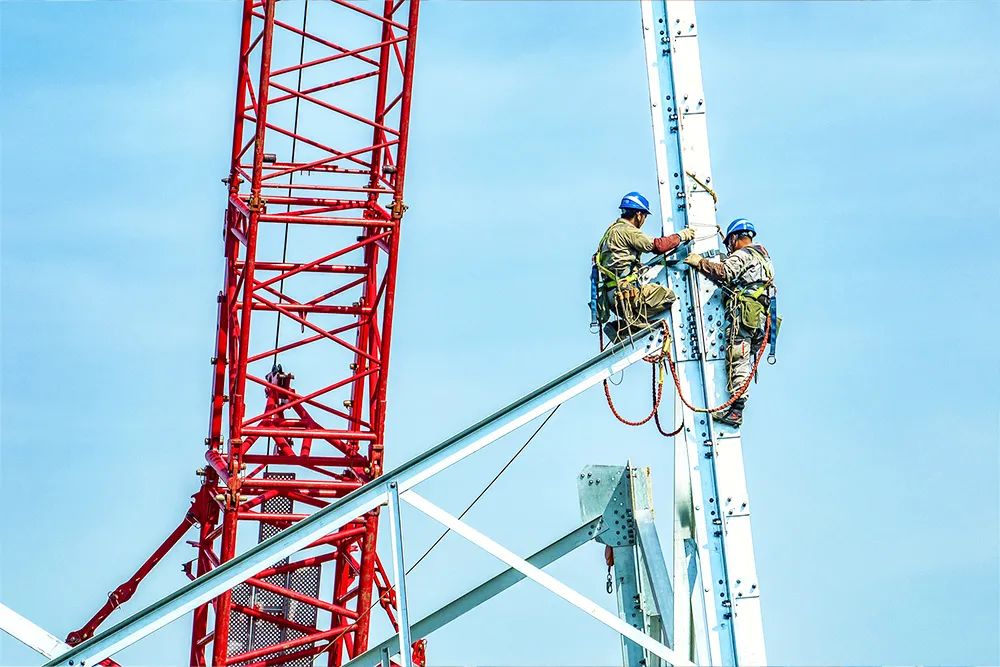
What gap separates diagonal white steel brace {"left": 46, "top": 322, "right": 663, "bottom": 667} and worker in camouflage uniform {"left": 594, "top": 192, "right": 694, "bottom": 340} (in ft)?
0.82

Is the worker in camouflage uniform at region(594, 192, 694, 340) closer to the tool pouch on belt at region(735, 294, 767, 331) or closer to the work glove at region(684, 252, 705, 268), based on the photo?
the work glove at region(684, 252, 705, 268)

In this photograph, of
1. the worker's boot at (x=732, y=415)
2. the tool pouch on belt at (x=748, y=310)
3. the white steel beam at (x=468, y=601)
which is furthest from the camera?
the white steel beam at (x=468, y=601)

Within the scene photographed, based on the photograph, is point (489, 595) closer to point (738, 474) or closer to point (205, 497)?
point (738, 474)

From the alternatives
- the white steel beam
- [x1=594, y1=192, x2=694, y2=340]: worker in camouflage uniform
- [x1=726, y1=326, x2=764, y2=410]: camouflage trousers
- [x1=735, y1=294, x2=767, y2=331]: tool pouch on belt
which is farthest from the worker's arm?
the white steel beam

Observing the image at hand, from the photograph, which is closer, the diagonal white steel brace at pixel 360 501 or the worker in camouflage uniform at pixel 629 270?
the diagonal white steel brace at pixel 360 501

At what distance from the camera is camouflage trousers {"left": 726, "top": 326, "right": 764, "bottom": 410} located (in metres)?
21.4

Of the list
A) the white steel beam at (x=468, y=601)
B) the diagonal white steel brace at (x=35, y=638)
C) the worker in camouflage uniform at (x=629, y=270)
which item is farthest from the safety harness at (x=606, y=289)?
the diagonal white steel brace at (x=35, y=638)

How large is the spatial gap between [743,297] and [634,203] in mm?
1948

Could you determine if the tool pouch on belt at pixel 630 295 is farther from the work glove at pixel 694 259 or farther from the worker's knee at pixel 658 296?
the work glove at pixel 694 259

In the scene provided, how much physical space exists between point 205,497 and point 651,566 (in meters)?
14.5

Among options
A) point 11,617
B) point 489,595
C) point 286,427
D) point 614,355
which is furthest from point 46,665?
point 286,427

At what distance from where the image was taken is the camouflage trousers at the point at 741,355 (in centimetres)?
2138

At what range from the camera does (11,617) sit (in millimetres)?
21453

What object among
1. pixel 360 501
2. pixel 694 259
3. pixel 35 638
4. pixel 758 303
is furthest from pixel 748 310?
pixel 35 638
